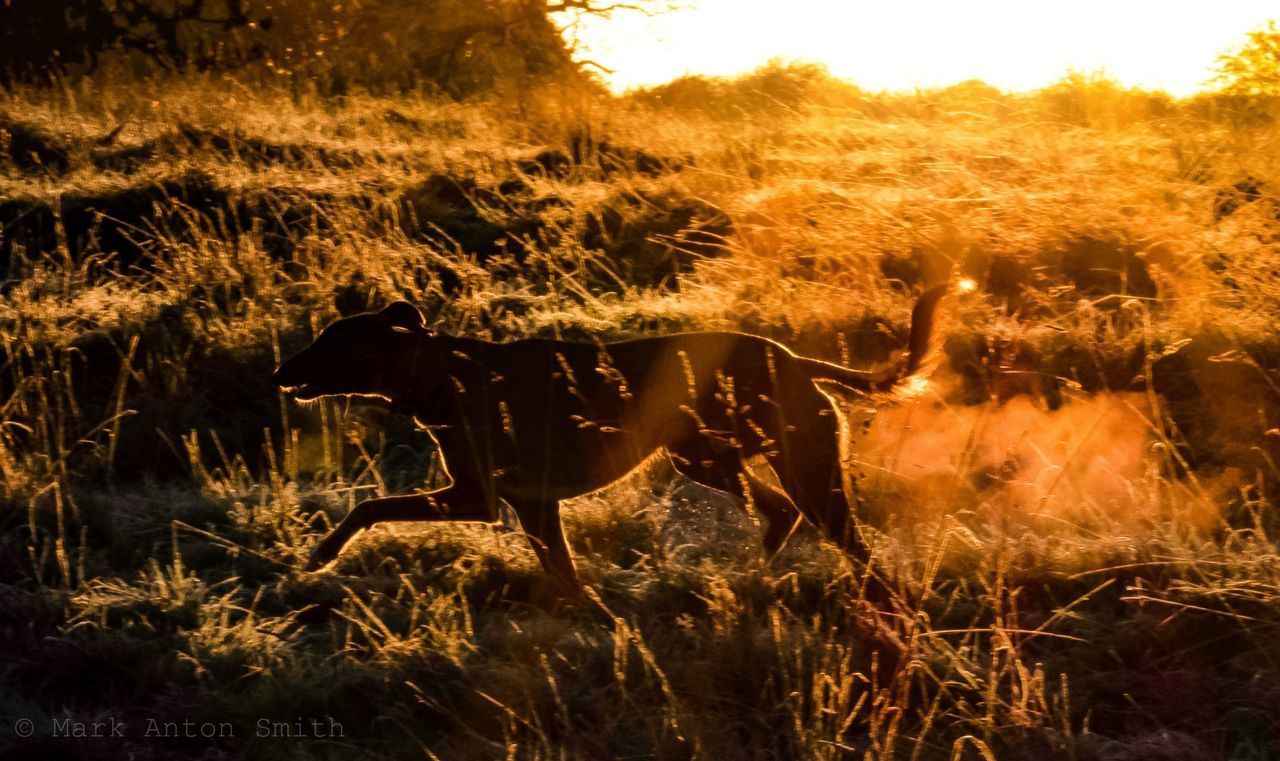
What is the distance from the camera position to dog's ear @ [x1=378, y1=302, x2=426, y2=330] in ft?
15.9

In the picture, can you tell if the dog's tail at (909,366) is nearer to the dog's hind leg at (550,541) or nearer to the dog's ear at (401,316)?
the dog's hind leg at (550,541)

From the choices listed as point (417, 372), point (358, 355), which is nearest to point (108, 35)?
point (358, 355)

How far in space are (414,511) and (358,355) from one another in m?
0.61

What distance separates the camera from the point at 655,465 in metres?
5.96

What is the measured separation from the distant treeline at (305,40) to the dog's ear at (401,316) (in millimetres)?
8758

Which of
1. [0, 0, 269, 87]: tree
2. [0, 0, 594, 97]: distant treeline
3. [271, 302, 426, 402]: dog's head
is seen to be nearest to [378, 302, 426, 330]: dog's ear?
[271, 302, 426, 402]: dog's head

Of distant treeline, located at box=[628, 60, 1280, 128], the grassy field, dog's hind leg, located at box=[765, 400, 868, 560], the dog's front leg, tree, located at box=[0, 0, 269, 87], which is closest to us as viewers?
the grassy field

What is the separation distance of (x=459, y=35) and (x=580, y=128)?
6.58 meters

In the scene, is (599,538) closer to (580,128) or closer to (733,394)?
(733,394)

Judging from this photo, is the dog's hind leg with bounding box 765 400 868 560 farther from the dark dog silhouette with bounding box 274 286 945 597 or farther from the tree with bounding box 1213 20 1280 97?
the tree with bounding box 1213 20 1280 97

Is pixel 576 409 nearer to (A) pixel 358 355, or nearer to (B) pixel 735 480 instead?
(B) pixel 735 480

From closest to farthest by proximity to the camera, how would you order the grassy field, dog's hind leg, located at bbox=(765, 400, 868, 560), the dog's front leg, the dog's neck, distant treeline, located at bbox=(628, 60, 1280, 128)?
the grassy field
dog's hind leg, located at bbox=(765, 400, 868, 560)
the dog's front leg
the dog's neck
distant treeline, located at bbox=(628, 60, 1280, 128)

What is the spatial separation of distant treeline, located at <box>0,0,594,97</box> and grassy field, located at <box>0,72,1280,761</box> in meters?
3.09

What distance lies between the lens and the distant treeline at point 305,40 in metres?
14.5
